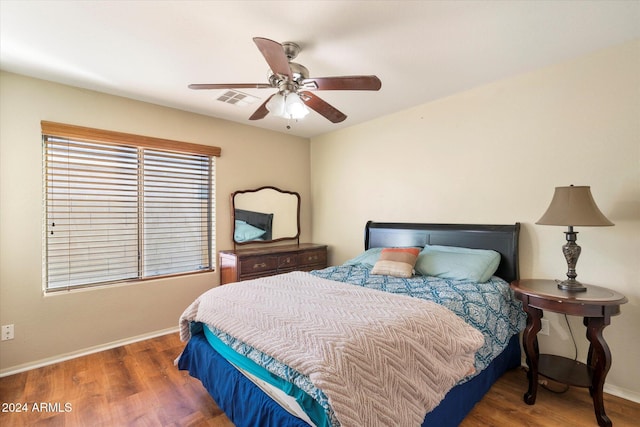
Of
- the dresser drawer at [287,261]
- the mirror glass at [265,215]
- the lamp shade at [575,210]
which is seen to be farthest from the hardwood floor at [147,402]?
the mirror glass at [265,215]

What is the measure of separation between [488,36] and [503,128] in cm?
93

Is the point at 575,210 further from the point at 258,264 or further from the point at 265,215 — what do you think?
the point at 265,215

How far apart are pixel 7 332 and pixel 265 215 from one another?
2.59 metres

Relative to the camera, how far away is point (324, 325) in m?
1.44

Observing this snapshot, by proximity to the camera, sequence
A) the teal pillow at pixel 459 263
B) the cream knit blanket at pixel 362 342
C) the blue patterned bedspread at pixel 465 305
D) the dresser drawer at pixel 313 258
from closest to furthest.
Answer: the cream knit blanket at pixel 362 342 < the blue patterned bedspread at pixel 465 305 < the teal pillow at pixel 459 263 < the dresser drawer at pixel 313 258

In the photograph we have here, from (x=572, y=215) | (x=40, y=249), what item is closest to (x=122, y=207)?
(x=40, y=249)

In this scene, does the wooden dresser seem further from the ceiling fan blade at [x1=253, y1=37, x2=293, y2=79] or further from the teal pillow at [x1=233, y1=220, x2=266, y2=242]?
the ceiling fan blade at [x1=253, y1=37, x2=293, y2=79]

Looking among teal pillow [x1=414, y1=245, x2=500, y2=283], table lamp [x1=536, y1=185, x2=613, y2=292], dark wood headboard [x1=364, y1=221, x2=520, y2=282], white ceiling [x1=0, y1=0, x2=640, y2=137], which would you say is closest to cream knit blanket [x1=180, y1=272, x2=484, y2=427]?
teal pillow [x1=414, y1=245, x2=500, y2=283]

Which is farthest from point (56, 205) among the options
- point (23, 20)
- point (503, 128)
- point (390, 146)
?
point (503, 128)

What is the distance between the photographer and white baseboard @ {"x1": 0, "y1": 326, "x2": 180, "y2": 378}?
243cm

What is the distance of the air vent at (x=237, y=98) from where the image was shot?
287 centimetres

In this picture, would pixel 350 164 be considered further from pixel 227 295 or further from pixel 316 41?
pixel 227 295

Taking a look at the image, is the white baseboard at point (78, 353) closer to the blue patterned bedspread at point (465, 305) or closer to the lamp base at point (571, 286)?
the blue patterned bedspread at point (465, 305)

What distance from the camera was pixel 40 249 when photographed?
2.57 metres
